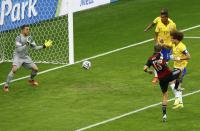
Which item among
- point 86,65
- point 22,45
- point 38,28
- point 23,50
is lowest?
point 86,65

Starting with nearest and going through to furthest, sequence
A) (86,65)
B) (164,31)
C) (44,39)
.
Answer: (164,31) < (86,65) < (44,39)

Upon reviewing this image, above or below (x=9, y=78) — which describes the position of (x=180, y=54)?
below

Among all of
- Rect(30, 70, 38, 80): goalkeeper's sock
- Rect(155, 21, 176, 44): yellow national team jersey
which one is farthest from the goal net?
Rect(155, 21, 176, 44): yellow national team jersey

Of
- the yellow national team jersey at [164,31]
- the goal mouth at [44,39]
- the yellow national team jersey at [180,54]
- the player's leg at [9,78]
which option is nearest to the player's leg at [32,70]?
the player's leg at [9,78]

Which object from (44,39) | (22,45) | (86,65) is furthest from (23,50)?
(44,39)

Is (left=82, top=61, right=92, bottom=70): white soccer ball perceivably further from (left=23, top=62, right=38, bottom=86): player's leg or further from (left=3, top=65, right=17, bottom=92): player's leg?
(left=3, top=65, right=17, bottom=92): player's leg

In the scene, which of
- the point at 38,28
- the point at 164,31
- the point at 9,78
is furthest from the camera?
the point at 38,28

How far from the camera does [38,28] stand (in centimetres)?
2955

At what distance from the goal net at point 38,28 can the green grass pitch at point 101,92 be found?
72cm

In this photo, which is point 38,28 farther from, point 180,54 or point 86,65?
point 180,54

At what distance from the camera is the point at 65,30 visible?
29.4 metres

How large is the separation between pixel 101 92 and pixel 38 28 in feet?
26.0

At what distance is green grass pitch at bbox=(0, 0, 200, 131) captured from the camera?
19.2 metres

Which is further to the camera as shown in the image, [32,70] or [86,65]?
[86,65]
